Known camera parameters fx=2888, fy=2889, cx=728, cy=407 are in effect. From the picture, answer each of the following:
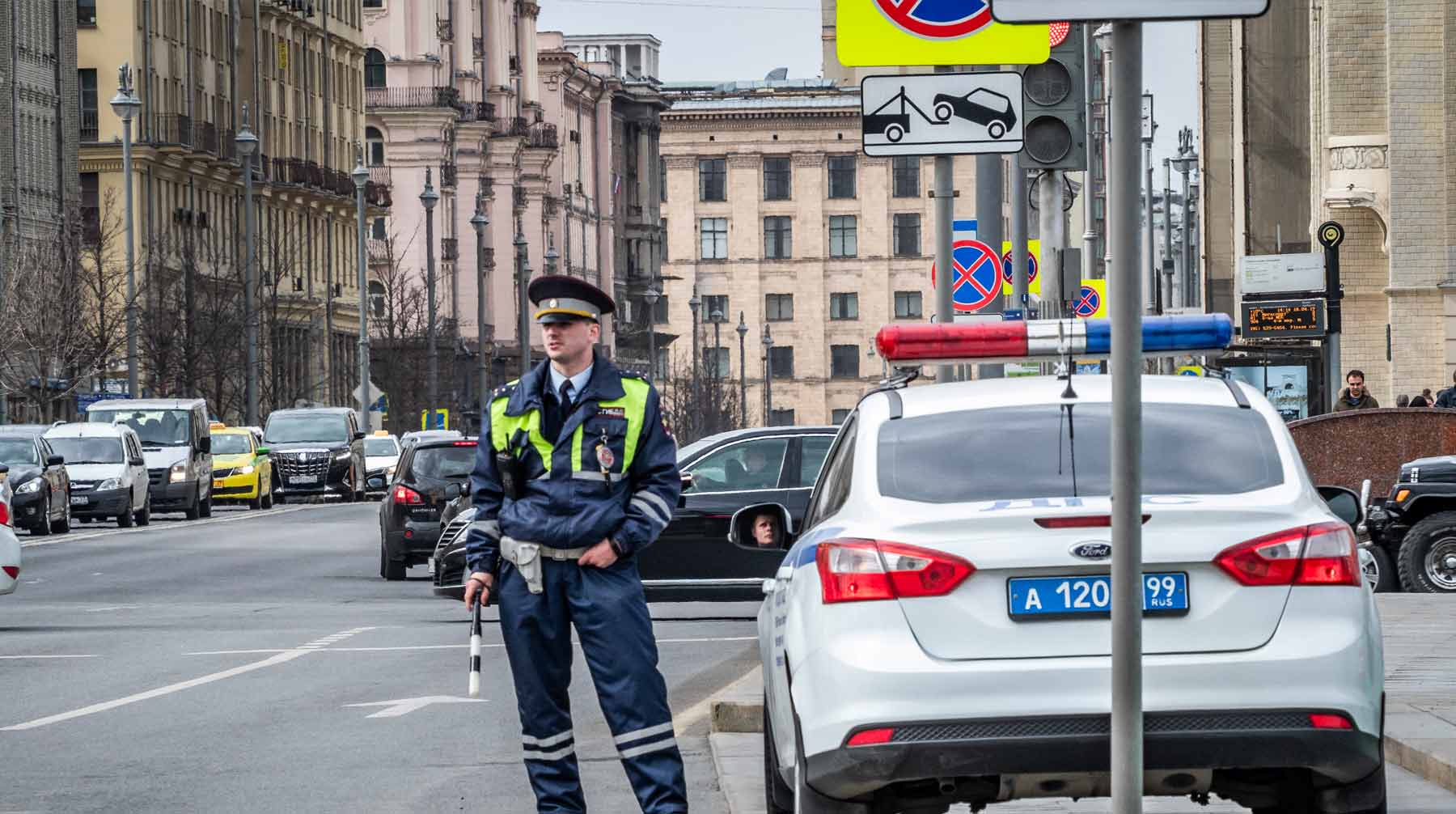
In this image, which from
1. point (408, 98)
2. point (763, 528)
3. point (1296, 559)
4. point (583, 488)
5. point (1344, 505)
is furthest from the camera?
point (408, 98)

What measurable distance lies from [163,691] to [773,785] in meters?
8.05

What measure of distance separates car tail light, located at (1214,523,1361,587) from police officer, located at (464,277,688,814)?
1863mm

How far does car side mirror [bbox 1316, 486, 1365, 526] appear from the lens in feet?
29.8

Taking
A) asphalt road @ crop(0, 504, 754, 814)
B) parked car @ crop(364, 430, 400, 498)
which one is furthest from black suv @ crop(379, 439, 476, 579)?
parked car @ crop(364, 430, 400, 498)

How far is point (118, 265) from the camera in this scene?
84062 millimetres

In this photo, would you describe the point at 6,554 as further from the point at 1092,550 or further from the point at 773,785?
the point at 1092,550

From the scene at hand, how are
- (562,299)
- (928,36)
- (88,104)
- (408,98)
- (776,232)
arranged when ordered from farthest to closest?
1. (776,232)
2. (408,98)
3. (88,104)
4. (928,36)
5. (562,299)

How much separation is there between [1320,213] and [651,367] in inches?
3015

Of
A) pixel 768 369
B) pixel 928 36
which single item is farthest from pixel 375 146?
pixel 928 36

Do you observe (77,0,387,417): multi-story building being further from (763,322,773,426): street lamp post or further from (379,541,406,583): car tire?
(379,541,406,583): car tire

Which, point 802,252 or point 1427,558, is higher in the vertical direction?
point 802,252

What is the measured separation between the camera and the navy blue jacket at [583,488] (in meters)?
8.88

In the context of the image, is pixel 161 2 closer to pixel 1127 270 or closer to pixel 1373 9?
pixel 1373 9

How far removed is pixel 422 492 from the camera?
30.9 meters
